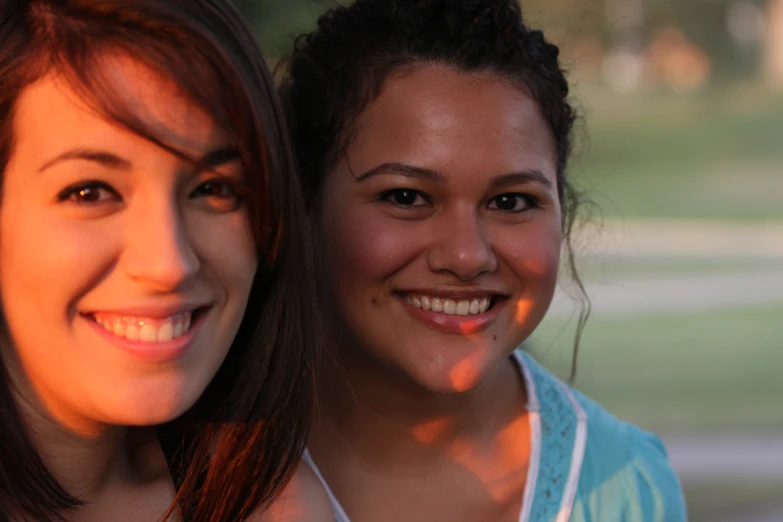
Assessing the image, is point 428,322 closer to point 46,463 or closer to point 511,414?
point 511,414

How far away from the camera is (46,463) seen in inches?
80.8

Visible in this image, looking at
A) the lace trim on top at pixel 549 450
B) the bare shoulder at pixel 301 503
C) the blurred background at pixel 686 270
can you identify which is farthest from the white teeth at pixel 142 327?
the blurred background at pixel 686 270

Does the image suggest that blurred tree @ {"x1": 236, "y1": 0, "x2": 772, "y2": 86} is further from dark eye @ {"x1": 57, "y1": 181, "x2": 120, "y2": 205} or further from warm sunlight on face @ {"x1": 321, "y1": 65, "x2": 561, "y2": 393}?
dark eye @ {"x1": 57, "y1": 181, "x2": 120, "y2": 205}

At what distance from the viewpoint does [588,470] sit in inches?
110

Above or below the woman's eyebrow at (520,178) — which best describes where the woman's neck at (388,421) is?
below

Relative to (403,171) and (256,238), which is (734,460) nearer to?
(403,171)

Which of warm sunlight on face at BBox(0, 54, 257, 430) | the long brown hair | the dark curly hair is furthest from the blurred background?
warm sunlight on face at BBox(0, 54, 257, 430)

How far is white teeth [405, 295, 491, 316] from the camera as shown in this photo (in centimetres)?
254

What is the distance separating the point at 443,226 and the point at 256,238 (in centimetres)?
62

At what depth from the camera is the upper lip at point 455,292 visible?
98.9 inches

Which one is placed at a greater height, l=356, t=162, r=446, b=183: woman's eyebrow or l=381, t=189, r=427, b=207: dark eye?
l=356, t=162, r=446, b=183: woman's eyebrow

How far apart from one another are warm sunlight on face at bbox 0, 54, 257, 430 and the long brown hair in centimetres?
3

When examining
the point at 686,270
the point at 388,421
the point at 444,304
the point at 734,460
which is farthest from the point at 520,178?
the point at 686,270

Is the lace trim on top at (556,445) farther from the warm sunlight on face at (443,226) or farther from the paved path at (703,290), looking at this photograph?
the paved path at (703,290)
